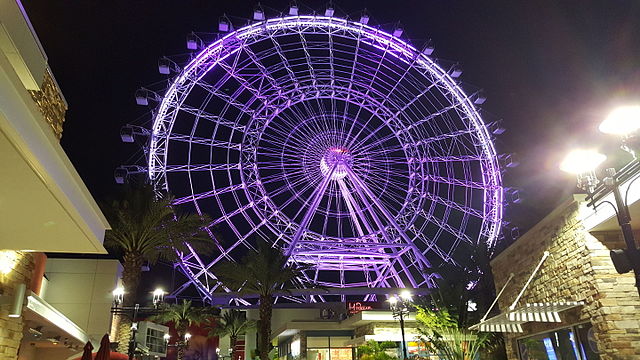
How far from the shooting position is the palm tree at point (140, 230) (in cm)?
1858

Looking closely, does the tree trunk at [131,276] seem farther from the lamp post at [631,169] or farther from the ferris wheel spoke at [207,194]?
the lamp post at [631,169]

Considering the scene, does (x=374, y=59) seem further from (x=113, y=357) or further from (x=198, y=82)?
(x=113, y=357)

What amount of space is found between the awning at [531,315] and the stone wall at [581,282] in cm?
34

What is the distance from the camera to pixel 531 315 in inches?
412

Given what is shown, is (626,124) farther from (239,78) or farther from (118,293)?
(239,78)

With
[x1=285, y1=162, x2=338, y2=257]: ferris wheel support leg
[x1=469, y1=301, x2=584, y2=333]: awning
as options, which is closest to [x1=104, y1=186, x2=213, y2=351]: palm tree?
[x1=285, y1=162, x2=338, y2=257]: ferris wheel support leg

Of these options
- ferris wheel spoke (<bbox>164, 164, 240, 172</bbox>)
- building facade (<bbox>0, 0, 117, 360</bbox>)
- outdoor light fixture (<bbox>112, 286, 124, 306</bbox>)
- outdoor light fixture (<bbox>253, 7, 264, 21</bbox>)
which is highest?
outdoor light fixture (<bbox>253, 7, 264, 21</bbox>)

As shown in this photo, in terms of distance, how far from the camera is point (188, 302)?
142ft

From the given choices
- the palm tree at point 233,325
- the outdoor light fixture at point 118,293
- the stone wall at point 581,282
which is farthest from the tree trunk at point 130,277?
the palm tree at point 233,325

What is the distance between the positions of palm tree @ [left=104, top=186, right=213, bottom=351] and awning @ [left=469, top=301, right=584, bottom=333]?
1186 cm

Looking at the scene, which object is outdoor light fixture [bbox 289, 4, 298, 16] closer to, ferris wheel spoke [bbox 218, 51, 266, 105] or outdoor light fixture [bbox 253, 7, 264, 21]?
outdoor light fixture [bbox 253, 7, 264, 21]

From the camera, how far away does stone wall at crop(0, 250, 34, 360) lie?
837 cm

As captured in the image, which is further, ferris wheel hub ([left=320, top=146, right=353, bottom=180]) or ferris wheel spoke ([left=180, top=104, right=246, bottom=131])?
ferris wheel hub ([left=320, top=146, right=353, bottom=180])

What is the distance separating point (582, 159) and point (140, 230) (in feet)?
51.1
